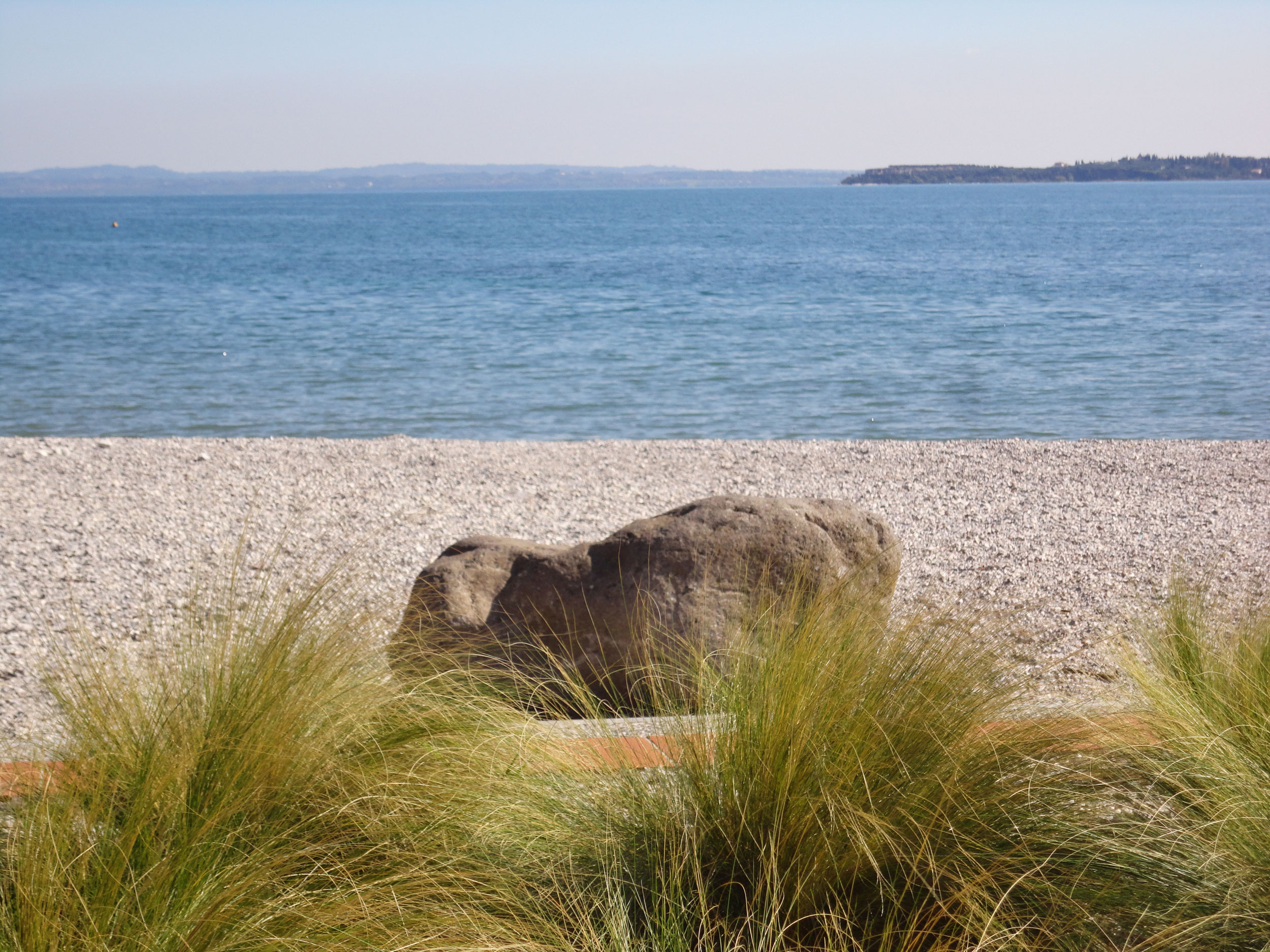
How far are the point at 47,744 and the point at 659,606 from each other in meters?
2.37

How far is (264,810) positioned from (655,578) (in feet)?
7.95

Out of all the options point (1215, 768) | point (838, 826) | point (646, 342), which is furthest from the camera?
point (646, 342)

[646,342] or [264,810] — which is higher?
[264,810]

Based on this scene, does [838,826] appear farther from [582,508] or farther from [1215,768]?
[582,508]

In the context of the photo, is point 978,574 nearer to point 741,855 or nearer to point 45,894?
point 741,855

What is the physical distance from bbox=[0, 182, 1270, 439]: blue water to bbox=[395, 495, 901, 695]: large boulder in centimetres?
887

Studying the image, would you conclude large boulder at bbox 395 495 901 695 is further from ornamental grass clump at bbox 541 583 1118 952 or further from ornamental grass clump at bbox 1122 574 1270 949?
ornamental grass clump at bbox 541 583 1118 952

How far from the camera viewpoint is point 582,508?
859 cm

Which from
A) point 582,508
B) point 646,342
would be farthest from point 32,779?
point 646,342

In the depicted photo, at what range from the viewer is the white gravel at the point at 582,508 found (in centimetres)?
583

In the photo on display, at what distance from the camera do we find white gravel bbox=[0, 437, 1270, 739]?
5.83 metres

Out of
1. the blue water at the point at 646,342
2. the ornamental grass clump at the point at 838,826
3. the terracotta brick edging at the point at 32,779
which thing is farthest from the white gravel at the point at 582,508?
the blue water at the point at 646,342

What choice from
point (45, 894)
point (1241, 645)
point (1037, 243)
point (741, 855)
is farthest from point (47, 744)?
point (1037, 243)

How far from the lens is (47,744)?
8.89 ft
